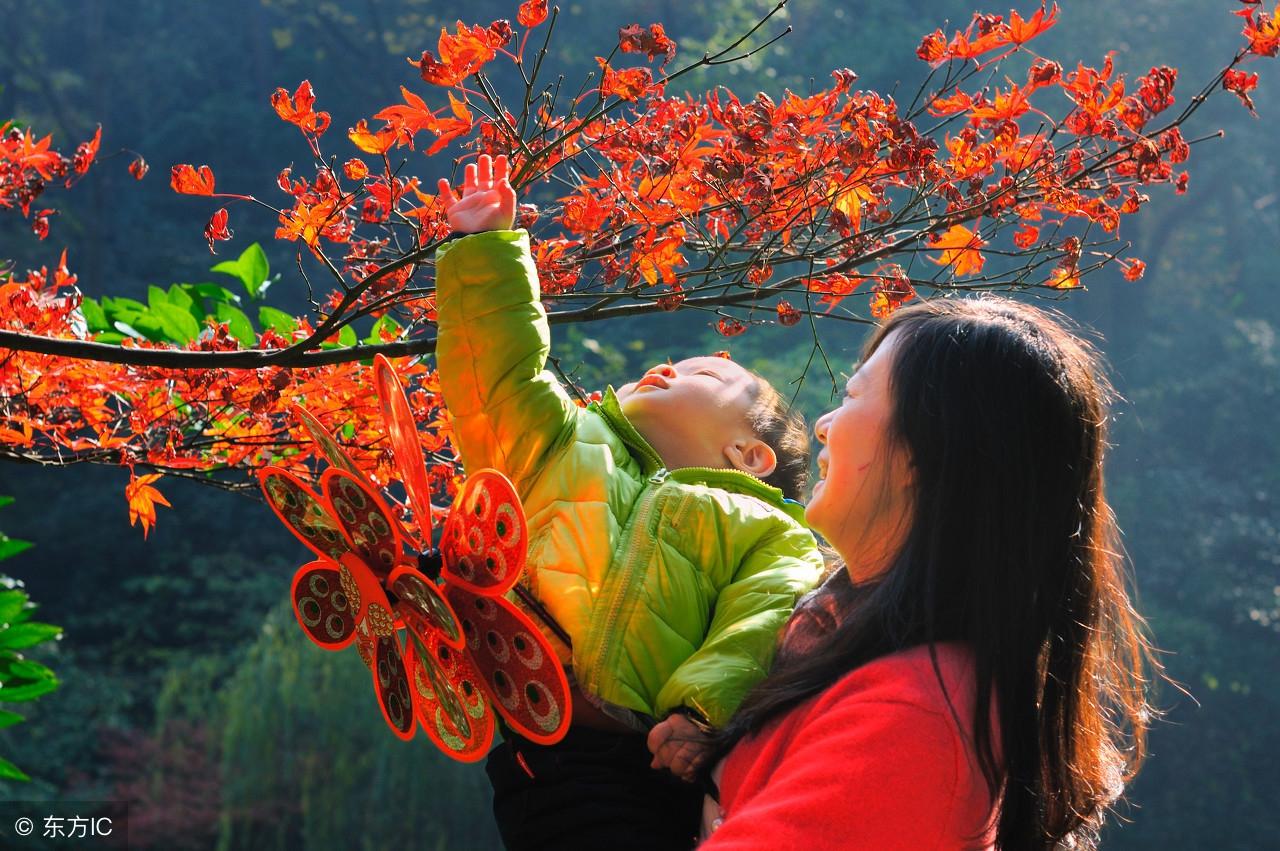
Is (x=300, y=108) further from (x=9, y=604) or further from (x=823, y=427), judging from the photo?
(x=9, y=604)

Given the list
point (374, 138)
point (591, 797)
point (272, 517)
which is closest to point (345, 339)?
point (374, 138)

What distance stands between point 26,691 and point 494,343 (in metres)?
1.43

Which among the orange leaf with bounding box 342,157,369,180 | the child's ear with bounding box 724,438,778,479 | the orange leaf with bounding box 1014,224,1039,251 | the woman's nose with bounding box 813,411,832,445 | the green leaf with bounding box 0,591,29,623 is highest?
the orange leaf with bounding box 342,157,369,180

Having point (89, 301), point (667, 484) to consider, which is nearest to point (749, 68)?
point (89, 301)

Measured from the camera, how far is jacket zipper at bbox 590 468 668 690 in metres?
1.02

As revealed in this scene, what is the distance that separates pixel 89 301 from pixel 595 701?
1340mm

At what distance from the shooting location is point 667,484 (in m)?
1.16

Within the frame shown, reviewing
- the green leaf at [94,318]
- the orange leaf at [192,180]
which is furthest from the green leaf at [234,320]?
the orange leaf at [192,180]

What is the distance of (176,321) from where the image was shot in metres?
1.95

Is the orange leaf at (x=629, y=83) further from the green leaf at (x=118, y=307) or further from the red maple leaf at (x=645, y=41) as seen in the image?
the green leaf at (x=118, y=307)

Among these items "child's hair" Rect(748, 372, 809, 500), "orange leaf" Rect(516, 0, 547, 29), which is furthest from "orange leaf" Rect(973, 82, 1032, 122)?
"orange leaf" Rect(516, 0, 547, 29)

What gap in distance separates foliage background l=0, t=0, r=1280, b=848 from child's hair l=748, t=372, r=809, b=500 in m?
4.20

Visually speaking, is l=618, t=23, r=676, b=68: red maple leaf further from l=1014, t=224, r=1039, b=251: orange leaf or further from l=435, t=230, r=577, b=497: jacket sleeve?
l=1014, t=224, r=1039, b=251: orange leaf

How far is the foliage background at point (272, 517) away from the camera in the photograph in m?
5.77
